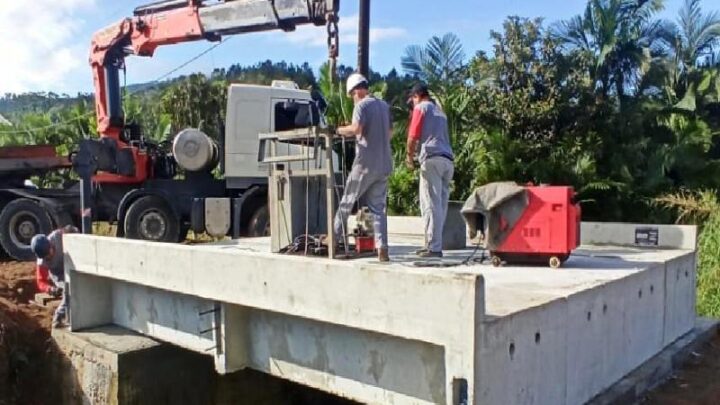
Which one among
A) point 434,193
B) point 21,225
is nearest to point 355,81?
point 434,193

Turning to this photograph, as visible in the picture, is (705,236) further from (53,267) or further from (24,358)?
(24,358)

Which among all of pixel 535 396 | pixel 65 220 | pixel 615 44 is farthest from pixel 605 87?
pixel 535 396

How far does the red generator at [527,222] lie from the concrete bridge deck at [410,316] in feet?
0.61

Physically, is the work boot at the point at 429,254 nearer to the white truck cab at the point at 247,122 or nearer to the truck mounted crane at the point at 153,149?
the white truck cab at the point at 247,122

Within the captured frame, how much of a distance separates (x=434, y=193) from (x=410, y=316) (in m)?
2.52

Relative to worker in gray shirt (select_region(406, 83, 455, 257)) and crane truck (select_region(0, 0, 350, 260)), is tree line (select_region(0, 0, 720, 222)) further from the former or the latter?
worker in gray shirt (select_region(406, 83, 455, 257))

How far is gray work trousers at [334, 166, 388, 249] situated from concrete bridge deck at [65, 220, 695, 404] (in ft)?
1.25

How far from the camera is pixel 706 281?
946 cm

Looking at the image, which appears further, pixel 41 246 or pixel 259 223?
pixel 259 223

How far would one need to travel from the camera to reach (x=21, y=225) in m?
11.5

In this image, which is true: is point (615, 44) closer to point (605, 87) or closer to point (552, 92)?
point (605, 87)

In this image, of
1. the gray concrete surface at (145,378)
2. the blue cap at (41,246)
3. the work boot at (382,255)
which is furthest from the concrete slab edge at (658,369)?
the blue cap at (41,246)

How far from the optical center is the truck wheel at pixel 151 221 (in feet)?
37.0

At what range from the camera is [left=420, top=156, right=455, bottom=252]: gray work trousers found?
21.4ft
